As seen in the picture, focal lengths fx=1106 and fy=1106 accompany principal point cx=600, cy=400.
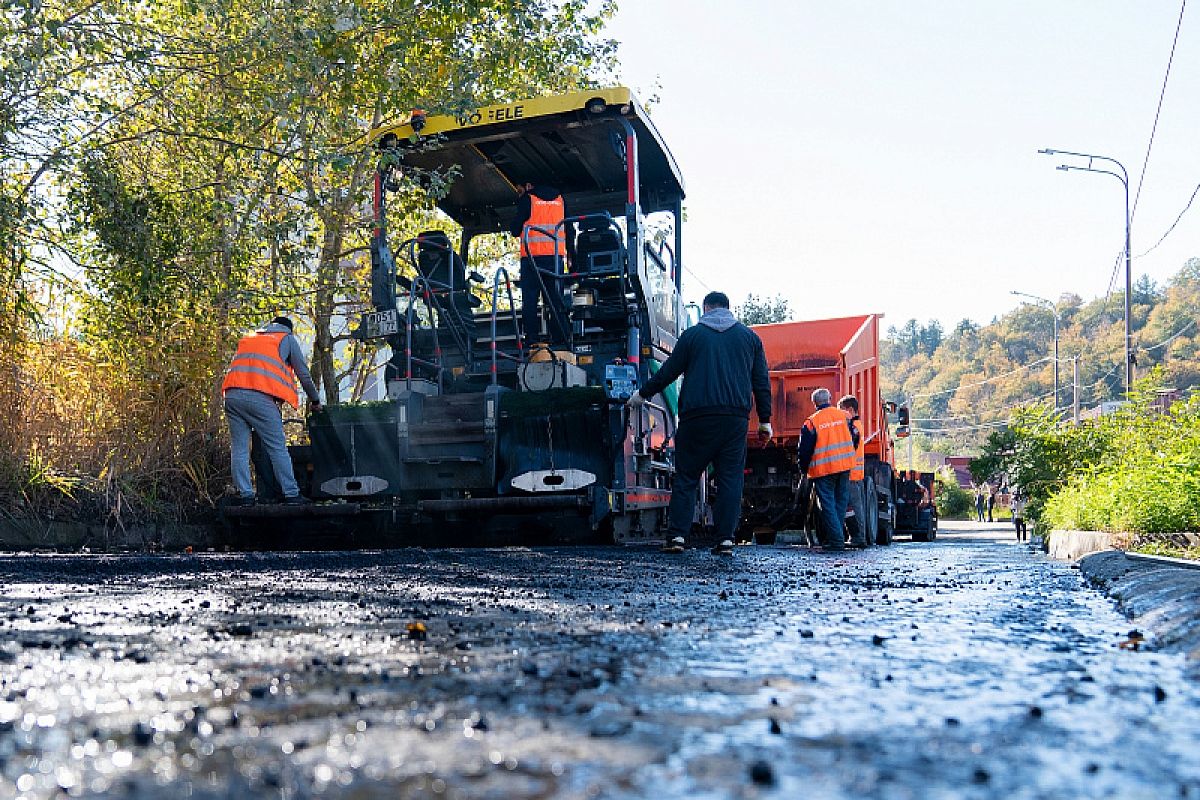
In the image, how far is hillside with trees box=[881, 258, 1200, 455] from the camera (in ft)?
247

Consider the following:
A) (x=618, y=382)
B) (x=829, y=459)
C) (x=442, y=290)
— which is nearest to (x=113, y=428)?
(x=442, y=290)

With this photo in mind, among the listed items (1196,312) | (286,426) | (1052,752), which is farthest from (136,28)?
(1196,312)

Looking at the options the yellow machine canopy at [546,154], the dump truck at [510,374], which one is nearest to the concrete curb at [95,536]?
the dump truck at [510,374]

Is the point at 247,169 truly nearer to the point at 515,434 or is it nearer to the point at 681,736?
the point at 515,434

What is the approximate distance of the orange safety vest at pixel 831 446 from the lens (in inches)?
382

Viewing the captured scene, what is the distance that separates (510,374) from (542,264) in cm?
90

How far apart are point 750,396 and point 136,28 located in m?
5.45

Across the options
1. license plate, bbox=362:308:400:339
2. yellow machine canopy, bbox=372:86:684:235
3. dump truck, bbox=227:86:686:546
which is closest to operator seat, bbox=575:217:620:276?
dump truck, bbox=227:86:686:546

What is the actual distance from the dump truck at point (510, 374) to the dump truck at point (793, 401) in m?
2.91

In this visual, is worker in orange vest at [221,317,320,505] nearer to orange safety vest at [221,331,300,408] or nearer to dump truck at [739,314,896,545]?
orange safety vest at [221,331,300,408]

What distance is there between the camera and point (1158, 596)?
13.0ft

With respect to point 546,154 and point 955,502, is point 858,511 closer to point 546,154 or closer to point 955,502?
point 546,154

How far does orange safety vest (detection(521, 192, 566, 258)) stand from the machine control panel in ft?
4.33

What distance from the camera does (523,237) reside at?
867cm
